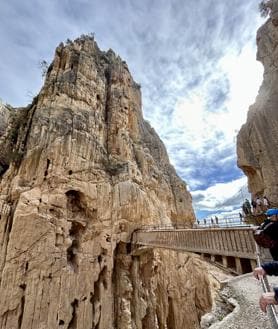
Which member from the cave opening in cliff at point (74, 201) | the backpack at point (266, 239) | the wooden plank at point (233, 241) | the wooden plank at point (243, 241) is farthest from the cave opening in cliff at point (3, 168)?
the backpack at point (266, 239)

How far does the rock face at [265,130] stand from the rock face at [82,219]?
8.32 meters

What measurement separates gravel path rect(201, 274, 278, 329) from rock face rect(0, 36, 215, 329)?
883 centimetres

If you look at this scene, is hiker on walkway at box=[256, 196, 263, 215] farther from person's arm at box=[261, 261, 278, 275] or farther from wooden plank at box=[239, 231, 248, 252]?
person's arm at box=[261, 261, 278, 275]

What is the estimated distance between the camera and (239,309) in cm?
485

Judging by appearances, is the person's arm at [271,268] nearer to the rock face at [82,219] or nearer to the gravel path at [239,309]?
the gravel path at [239,309]

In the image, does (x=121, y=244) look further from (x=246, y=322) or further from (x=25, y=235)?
(x=246, y=322)

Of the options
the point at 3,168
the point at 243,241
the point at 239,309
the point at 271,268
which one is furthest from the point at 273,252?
the point at 3,168

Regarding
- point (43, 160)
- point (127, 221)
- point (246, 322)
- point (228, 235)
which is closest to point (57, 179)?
point (43, 160)

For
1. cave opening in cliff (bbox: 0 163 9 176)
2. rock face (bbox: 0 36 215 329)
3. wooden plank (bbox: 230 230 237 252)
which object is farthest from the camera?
cave opening in cliff (bbox: 0 163 9 176)

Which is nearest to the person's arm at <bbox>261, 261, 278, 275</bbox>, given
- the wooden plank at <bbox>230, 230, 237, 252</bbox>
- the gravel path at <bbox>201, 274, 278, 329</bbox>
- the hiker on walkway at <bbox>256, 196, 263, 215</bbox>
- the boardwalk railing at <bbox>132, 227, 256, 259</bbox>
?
the gravel path at <bbox>201, 274, 278, 329</bbox>

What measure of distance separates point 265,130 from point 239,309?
868 centimetres

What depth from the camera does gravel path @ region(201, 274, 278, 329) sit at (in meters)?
4.12

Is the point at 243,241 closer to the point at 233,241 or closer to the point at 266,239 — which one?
the point at 233,241

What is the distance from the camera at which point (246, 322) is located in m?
4.19
